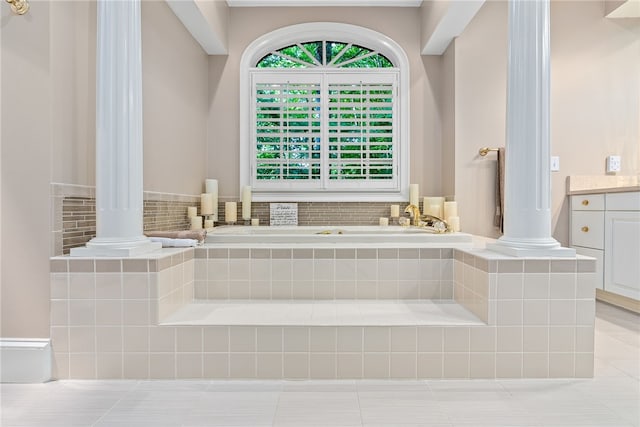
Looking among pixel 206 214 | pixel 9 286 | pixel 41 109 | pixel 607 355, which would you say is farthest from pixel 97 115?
pixel 607 355

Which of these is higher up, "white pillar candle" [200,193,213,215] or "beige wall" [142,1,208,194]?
"beige wall" [142,1,208,194]

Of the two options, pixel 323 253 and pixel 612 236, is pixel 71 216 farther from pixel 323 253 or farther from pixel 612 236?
pixel 612 236

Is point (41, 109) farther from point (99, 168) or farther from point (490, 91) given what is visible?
point (490, 91)

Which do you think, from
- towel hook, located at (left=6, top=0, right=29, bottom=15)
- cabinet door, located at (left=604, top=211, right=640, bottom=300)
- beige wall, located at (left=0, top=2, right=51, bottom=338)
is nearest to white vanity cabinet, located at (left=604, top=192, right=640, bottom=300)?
cabinet door, located at (left=604, top=211, right=640, bottom=300)

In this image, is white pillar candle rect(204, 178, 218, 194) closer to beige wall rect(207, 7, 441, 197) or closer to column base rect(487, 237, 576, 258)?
beige wall rect(207, 7, 441, 197)

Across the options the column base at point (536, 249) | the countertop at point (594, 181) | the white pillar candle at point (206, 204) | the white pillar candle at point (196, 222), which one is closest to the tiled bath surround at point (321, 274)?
the column base at point (536, 249)

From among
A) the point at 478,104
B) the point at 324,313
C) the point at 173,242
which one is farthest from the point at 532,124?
the point at 173,242

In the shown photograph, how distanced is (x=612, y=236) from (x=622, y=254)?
5.8 inches

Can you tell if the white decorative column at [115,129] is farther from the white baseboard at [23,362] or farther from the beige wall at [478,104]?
the beige wall at [478,104]

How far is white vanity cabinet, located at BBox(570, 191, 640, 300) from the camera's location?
2805 mm

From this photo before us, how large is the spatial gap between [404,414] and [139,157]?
1.58 metres

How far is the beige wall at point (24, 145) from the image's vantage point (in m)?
1.79

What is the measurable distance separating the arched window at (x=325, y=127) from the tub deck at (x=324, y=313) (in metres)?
1.65

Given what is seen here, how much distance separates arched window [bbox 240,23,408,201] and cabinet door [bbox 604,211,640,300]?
1542mm
